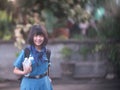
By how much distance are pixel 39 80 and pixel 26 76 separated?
0.18 metres

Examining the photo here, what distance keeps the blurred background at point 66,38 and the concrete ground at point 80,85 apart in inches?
9.4

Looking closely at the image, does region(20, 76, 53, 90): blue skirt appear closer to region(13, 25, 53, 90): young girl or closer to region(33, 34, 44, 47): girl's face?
region(13, 25, 53, 90): young girl

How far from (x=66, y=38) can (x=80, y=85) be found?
6.16ft

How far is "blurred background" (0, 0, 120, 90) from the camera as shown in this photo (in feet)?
33.4

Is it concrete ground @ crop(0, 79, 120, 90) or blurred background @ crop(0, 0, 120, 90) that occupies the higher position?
blurred background @ crop(0, 0, 120, 90)

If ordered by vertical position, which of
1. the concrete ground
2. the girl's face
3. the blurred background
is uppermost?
the girl's face

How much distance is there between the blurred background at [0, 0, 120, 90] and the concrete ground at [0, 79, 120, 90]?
0.78 feet

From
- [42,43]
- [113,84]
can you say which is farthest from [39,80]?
[113,84]

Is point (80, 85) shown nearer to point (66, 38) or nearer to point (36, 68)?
point (66, 38)

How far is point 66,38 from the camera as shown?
426 inches

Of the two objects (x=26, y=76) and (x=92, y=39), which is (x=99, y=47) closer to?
(x=92, y=39)

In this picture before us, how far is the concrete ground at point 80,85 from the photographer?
9026mm

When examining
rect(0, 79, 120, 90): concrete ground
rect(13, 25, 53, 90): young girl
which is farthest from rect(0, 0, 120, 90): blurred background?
rect(13, 25, 53, 90): young girl

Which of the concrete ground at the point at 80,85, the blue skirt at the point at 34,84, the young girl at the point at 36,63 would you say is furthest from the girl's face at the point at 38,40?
the concrete ground at the point at 80,85
